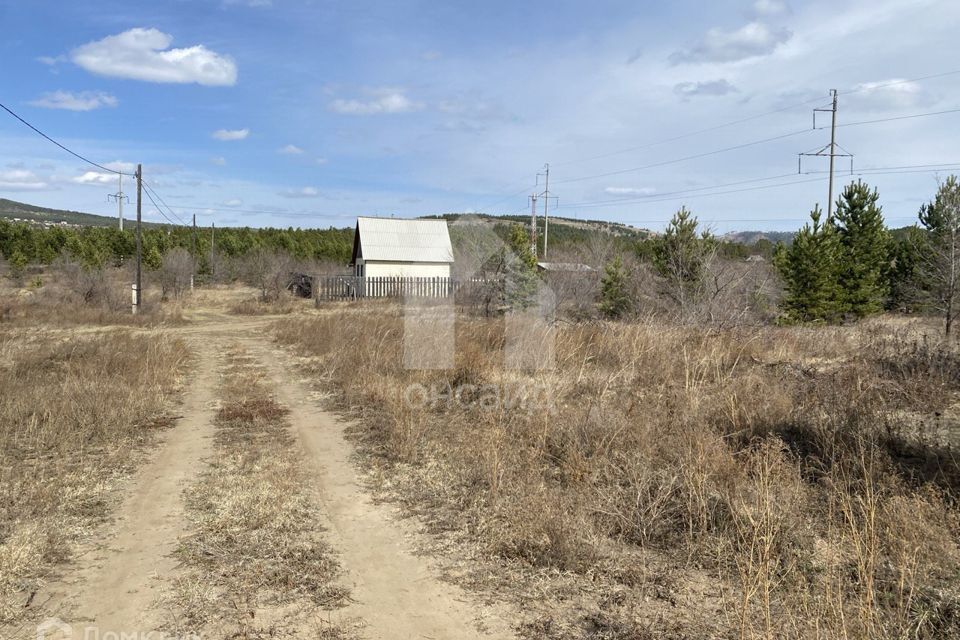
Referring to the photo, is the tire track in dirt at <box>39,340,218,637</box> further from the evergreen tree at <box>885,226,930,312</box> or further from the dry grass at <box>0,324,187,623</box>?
the evergreen tree at <box>885,226,930,312</box>

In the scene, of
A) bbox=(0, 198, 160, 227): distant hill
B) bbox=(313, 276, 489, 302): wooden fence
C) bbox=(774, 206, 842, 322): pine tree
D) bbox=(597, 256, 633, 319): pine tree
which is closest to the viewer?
bbox=(597, 256, 633, 319): pine tree

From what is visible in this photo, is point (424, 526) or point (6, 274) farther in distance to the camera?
point (6, 274)

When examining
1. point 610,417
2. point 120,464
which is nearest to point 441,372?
point 610,417

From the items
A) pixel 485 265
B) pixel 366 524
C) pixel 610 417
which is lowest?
pixel 366 524

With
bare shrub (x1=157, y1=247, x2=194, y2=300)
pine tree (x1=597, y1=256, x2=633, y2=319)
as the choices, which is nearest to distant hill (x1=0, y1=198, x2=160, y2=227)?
bare shrub (x1=157, y1=247, x2=194, y2=300)

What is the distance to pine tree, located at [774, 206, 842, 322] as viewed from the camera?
24.2 meters

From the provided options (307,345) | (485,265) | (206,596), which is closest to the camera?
(206,596)

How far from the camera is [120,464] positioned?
238 inches

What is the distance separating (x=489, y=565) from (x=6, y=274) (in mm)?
42138

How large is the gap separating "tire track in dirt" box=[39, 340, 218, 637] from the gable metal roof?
3169cm

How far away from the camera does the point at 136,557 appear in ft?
13.4

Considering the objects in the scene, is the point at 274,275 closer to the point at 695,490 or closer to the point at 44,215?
the point at 695,490

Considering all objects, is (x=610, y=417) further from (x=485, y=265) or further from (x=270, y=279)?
(x=270, y=279)

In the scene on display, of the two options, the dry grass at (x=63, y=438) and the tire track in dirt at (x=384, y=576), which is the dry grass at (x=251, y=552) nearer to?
the tire track in dirt at (x=384, y=576)
